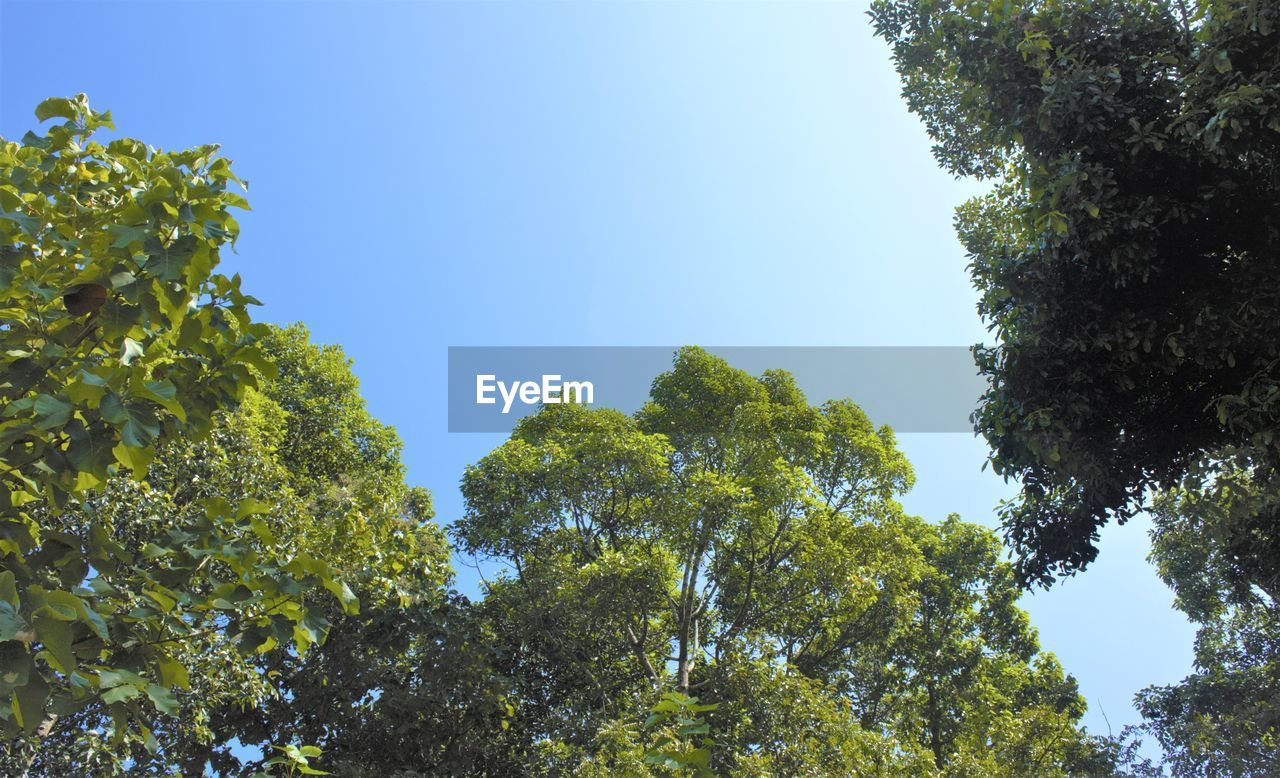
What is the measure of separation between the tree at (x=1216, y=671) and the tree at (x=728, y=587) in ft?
5.96

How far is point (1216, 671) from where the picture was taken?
15.2 m

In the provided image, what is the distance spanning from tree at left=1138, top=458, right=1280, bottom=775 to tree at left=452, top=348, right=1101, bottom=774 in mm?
1816

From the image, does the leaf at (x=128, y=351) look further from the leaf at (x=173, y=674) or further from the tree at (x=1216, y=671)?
the tree at (x=1216, y=671)

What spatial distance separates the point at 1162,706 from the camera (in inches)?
610

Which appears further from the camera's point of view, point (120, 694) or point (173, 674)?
point (173, 674)

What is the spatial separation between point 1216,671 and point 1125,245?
38.7ft

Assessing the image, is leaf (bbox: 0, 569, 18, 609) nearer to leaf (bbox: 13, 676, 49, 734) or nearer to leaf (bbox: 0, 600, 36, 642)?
leaf (bbox: 0, 600, 36, 642)

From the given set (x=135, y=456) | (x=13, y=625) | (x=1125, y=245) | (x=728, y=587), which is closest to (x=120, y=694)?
(x=13, y=625)

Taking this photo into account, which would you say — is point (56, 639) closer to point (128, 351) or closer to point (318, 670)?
point (128, 351)

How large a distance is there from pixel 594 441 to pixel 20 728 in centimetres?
1139

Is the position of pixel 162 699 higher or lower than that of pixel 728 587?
lower

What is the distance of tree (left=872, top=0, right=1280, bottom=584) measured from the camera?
696 centimetres

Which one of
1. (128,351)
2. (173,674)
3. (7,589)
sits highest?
(128,351)

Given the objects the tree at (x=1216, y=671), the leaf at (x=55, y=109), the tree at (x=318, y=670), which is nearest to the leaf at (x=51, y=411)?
the leaf at (x=55, y=109)
